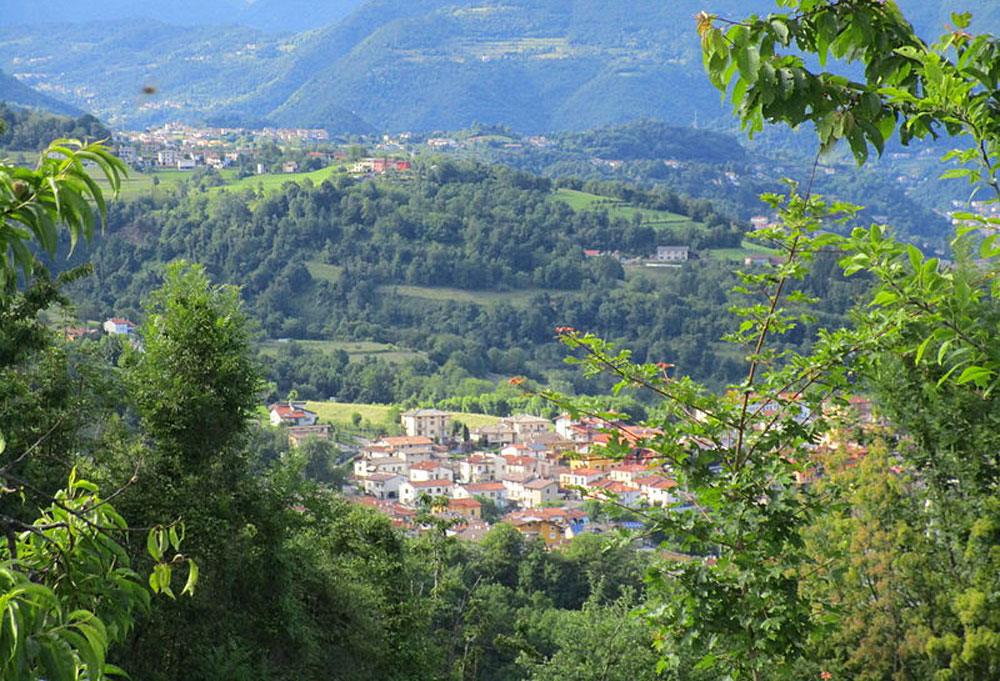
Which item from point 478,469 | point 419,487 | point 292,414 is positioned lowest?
point 478,469

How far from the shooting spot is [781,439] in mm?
3299

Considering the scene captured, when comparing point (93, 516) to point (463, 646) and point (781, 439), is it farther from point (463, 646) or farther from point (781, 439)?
point (463, 646)

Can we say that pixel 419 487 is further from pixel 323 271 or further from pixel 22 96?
pixel 22 96

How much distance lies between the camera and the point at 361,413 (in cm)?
4884

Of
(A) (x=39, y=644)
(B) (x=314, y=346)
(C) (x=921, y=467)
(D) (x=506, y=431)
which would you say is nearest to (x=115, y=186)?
(A) (x=39, y=644)

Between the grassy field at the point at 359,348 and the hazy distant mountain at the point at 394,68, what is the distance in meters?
77.7

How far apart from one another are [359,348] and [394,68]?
103996mm

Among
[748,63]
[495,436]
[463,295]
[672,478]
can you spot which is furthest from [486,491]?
[748,63]

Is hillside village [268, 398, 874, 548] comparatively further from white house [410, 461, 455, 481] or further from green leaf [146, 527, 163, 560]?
green leaf [146, 527, 163, 560]

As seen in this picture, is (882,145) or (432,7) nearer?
(882,145)

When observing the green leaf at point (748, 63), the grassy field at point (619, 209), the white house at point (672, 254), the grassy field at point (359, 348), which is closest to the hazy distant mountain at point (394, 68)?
the grassy field at point (619, 209)

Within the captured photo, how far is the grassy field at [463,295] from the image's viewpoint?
62938mm

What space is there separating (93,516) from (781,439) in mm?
1935

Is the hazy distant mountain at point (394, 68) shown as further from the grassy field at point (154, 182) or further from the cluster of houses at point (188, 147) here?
→ the grassy field at point (154, 182)
